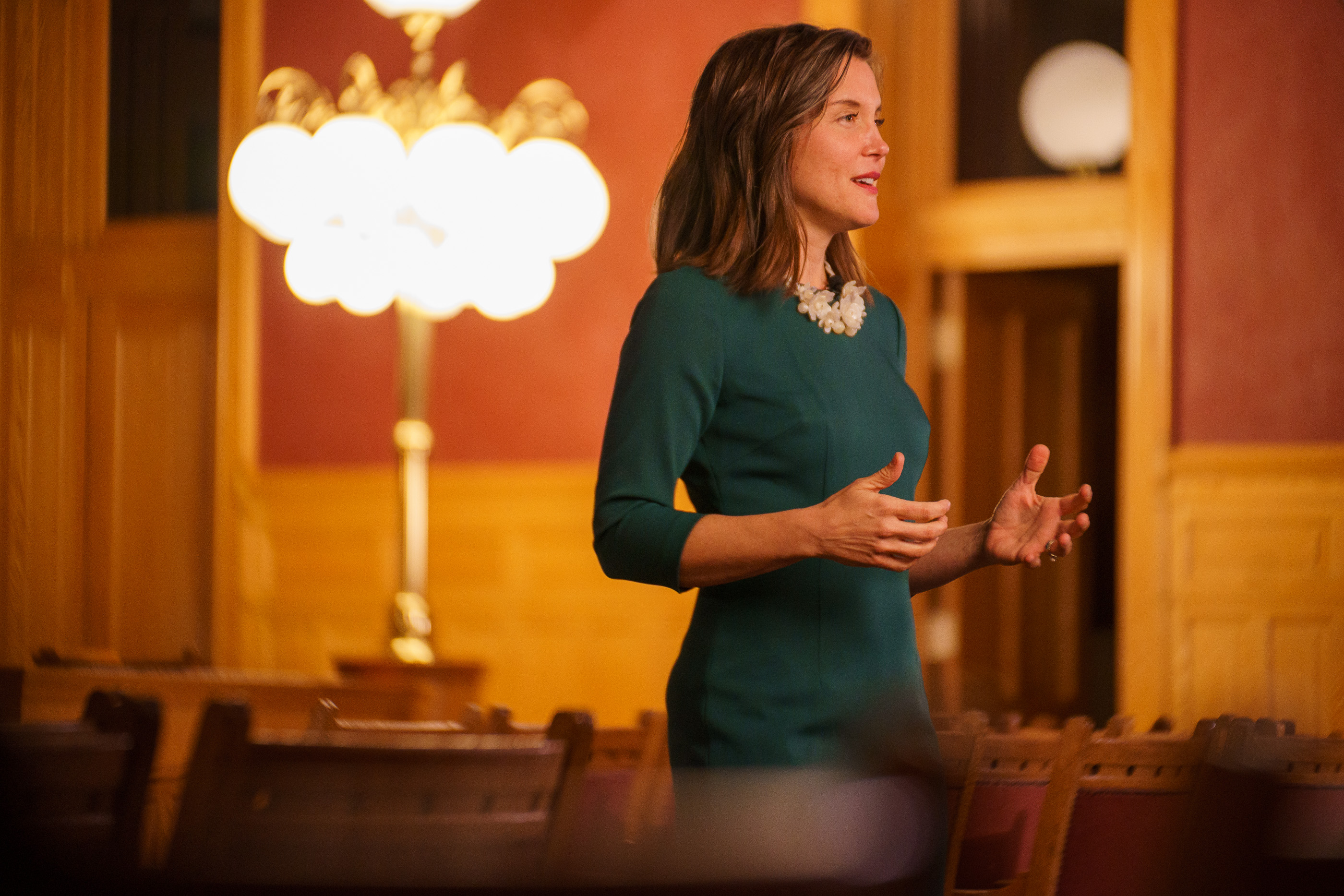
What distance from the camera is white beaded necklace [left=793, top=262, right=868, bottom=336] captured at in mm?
1114

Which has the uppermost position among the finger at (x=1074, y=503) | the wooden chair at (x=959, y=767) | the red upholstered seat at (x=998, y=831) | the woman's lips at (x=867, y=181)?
the woman's lips at (x=867, y=181)

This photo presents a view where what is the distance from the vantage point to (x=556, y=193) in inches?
160

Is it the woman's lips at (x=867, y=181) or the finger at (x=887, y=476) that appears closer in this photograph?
the finger at (x=887, y=476)

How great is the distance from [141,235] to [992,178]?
3.06 metres

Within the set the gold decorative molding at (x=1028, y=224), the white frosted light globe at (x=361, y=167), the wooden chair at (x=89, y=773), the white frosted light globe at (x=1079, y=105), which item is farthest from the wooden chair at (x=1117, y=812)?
the white frosted light globe at (x=1079, y=105)

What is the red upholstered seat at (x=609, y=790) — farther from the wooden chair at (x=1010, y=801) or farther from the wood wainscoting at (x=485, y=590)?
the wood wainscoting at (x=485, y=590)

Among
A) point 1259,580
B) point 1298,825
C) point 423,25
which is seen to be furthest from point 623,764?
point 1259,580

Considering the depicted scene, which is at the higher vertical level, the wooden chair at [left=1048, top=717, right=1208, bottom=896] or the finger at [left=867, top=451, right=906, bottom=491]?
the finger at [left=867, top=451, right=906, bottom=491]

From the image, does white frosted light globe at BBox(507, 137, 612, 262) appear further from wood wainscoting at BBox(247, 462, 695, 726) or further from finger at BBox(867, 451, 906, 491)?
finger at BBox(867, 451, 906, 491)

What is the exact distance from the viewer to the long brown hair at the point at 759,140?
1110 millimetres

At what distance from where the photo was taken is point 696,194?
118 centimetres

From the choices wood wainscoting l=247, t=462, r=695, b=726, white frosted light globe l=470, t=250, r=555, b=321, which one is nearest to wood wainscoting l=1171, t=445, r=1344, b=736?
wood wainscoting l=247, t=462, r=695, b=726

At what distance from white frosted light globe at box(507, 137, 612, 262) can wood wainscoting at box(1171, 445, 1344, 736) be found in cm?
212

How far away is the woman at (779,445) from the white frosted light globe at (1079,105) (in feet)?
14.1
